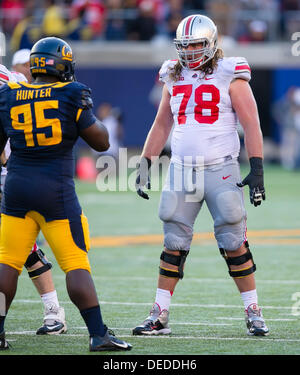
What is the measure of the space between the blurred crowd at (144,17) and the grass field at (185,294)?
10054mm

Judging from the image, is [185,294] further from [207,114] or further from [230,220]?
[207,114]

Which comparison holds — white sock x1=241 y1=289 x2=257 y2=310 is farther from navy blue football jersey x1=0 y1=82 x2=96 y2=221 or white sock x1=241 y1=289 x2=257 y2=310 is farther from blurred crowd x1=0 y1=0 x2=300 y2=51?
blurred crowd x1=0 y1=0 x2=300 y2=51

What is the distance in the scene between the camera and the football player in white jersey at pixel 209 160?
5434mm

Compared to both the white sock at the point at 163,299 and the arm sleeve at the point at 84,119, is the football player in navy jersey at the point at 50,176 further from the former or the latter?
the white sock at the point at 163,299

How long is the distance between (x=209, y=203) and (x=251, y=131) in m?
0.52

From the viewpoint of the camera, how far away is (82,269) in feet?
15.8

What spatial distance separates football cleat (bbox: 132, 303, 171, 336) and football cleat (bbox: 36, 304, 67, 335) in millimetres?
477

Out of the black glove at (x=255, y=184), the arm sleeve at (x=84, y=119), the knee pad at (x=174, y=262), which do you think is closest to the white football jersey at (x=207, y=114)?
the black glove at (x=255, y=184)

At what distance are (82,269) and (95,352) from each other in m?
0.45

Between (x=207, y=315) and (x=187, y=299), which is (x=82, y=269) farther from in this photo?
(x=187, y=299)

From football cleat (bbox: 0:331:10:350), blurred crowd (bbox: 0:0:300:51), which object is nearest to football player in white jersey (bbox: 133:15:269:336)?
football cleat (bbox: 0:331:10:350)

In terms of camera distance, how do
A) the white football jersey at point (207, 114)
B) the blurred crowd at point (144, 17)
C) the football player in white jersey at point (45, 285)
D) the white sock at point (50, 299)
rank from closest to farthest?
the white football jersey at point (207, 114)
the football player in white jersey at point (45, 285)
the white sock at point (50, 299)
the blurred crowd at point (144, 17)

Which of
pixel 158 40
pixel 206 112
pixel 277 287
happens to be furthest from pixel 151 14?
pixel 206 112

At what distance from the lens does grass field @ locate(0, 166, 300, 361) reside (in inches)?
200
